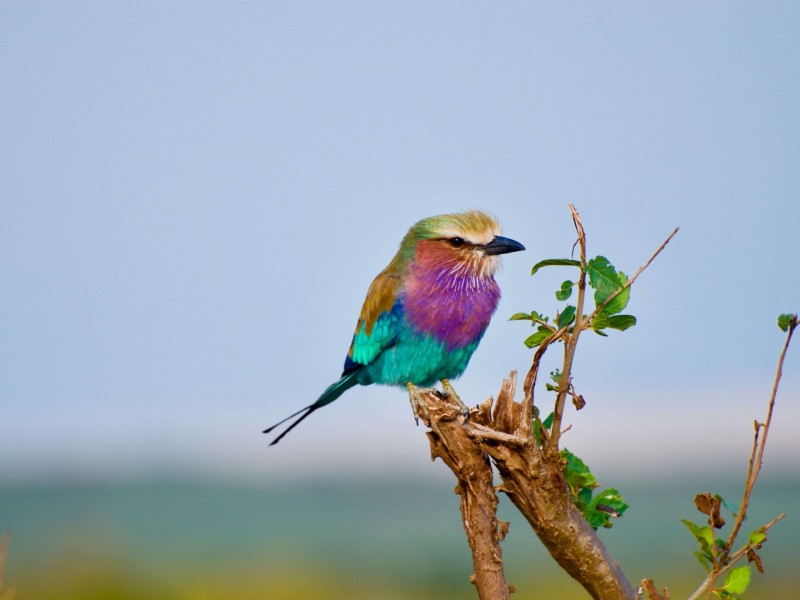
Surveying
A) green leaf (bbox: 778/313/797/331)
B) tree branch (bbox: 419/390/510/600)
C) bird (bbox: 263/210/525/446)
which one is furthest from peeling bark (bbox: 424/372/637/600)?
bird (bbox: 263/210/525/446)

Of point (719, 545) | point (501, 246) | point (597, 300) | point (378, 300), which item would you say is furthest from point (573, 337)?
point (378, 300)

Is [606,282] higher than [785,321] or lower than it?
higher

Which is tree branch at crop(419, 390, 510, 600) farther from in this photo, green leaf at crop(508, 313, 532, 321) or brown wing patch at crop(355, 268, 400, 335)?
brown wing patch at crop(355, 268, 400, 335)

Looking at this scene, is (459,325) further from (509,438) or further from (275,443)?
(509,438)

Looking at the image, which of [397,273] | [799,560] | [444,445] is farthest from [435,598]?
[444,445]

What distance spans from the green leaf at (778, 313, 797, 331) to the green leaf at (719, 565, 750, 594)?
705mm

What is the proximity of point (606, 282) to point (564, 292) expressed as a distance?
0.15 m

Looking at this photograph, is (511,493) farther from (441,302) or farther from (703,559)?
(441,302)

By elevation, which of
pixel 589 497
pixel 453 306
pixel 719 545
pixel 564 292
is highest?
pixel 453 306

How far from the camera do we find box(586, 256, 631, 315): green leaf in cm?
288

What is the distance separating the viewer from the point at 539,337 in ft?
10.0

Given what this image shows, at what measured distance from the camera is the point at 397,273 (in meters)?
5.02

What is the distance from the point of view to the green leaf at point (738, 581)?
286 cm

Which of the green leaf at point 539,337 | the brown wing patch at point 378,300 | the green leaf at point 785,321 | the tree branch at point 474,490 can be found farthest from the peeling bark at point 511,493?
the brown wing patch at point 378,300
